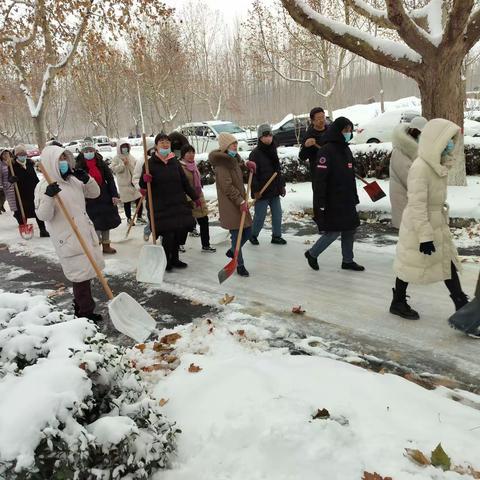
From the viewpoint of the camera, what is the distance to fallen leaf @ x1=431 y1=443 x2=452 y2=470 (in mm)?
2152

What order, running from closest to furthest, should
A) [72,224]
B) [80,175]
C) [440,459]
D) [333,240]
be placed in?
[440,459] < [72,224] < [80,175] < [333,240]

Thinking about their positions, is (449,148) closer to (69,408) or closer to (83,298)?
(69,408)

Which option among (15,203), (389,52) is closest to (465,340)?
(389,52)

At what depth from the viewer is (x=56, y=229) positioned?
4.34 m

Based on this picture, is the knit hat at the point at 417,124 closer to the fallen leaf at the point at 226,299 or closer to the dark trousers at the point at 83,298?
the fallen leaf at the point at 226,299

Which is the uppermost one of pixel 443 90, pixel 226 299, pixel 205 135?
pixel 205 135

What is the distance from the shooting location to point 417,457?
2.19m

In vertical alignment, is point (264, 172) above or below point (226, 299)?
above

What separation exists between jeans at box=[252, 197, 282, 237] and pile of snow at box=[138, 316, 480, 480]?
11.3 ft

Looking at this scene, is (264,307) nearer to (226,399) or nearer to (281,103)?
(226,399)

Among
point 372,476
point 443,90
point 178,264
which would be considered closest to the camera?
point 372,476

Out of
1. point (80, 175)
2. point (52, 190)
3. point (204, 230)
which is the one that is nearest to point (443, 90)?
point (204, 230)

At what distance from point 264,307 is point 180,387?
1.71 m

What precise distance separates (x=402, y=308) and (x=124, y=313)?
2.64 metres
